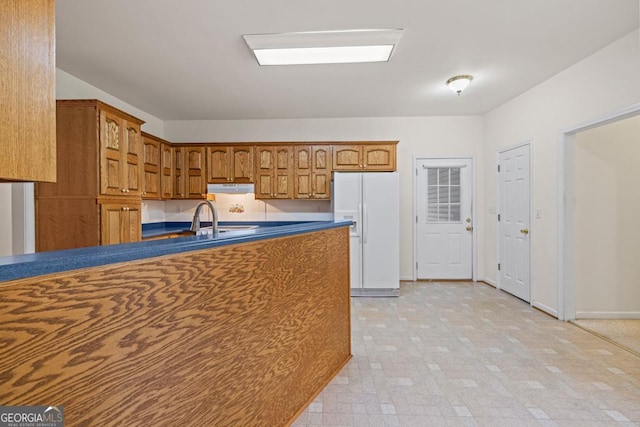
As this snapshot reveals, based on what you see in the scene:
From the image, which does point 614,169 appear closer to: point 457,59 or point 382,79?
point 457,59

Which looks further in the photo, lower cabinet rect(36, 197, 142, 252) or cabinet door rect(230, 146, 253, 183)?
Answer: cabinet door rect(230, 146, 253, 183)

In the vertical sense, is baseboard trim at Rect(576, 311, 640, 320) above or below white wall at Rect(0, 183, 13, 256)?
below

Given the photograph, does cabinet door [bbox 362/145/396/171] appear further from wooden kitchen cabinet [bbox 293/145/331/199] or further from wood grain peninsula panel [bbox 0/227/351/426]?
wood grain peninsula panel [bbox 0/227/351/426]

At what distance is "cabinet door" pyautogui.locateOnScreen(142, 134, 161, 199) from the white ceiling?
1.94ft

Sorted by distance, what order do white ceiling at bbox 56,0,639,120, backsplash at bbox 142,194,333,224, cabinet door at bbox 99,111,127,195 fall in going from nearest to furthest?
1. white ceiling at bbox 56,0,639,120
2. cabinet door at bbox 99,111,127,195
3. backsplash at bbox 142,194,333,224

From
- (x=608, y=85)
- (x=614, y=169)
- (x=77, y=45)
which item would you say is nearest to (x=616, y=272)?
(x=614, y=169)

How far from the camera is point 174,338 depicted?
113 centimetres

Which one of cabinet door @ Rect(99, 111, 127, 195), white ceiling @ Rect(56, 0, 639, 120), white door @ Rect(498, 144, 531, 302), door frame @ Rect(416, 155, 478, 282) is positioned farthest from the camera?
door frame @ Rect(416, 155, 478, 282)

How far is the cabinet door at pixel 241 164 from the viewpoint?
190 inches

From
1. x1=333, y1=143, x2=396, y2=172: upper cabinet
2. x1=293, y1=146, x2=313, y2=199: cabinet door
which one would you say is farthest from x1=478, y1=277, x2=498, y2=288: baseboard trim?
x1=293, y1=146, x2=313, y2=199: cabinet door

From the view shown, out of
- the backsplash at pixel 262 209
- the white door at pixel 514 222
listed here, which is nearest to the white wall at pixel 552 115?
the white door at pixel 514 222

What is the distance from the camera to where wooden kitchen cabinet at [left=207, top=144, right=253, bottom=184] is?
4.83 m

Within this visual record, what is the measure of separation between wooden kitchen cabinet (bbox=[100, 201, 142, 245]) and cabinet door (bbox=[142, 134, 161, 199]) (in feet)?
2.29

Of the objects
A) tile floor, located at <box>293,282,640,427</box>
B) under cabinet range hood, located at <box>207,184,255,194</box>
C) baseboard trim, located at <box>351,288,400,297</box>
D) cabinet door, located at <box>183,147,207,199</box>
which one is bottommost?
tile floor, located at <box>293,282,640,427</box>
